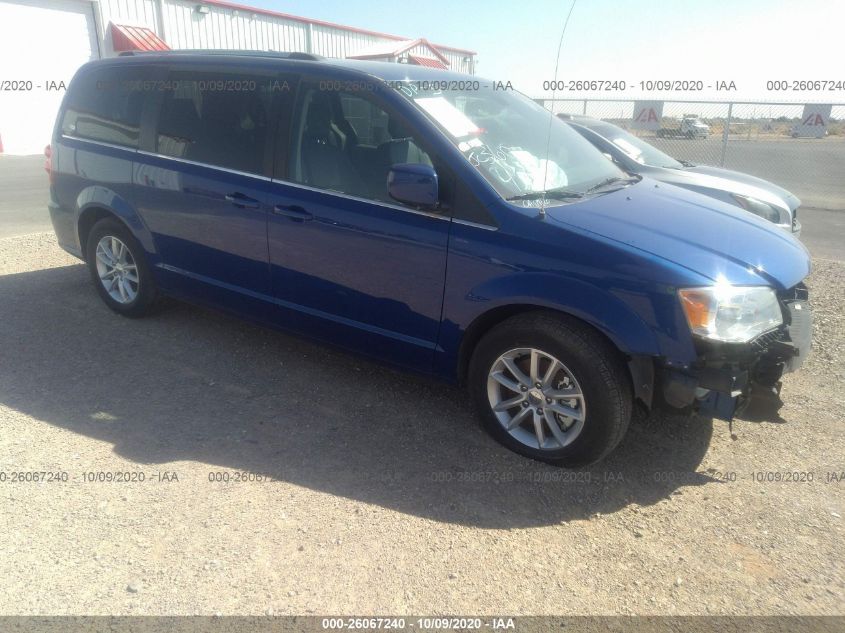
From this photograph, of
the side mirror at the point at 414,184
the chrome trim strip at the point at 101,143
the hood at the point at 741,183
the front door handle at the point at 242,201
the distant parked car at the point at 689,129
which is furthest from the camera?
the distant parked car at the point at 689,129

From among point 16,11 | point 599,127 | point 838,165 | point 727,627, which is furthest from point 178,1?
point 727,627

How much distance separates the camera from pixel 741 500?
10.3ft

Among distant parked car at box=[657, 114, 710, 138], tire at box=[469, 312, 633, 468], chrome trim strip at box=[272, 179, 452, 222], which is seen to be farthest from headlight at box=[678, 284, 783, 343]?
distant parked car at box=[657, 114, 710, 138]

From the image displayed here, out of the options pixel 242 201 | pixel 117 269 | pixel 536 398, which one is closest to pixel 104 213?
pixel 117 269

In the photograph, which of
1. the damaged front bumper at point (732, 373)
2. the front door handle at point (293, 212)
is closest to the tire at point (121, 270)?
the front door handle at point (293, 212)

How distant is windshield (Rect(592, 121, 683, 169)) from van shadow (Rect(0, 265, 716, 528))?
487 centimetres

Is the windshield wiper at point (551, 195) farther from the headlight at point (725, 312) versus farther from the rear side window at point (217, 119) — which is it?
the rear side window at point (217, 119)

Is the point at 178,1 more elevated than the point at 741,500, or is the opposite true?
the point at 178,1

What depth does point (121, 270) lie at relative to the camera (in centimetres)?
512

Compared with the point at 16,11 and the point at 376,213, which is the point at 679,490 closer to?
the point at 376,213

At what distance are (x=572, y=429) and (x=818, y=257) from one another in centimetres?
617

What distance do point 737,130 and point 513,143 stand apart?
1711cm

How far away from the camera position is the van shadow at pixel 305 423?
3176 millimetres

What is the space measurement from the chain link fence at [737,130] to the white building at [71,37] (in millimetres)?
5810
